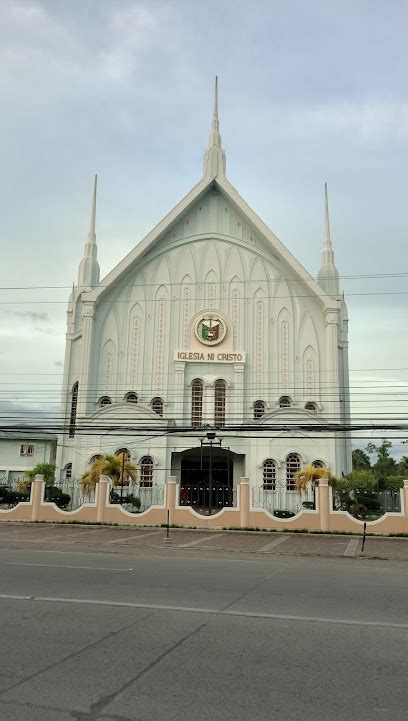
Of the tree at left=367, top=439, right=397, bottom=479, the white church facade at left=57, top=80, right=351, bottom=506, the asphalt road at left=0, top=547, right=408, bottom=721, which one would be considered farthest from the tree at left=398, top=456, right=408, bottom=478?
the asphalt road at left=0, top=547, right=408, bottom=721

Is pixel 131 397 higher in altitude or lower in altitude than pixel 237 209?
lower

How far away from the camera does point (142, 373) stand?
3631cm

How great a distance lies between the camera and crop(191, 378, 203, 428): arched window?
35.7 meters

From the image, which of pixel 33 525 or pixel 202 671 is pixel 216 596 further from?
pixel 33 525

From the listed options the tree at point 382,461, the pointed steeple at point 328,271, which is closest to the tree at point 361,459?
the tree at point 382,461

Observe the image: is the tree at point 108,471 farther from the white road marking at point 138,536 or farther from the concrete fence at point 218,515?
the white road marking at point 138,536

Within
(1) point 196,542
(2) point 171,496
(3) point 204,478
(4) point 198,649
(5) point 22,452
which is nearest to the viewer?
(4) point 198,649

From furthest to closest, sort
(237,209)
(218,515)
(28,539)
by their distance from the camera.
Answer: (237,209)
(218,515)
(28,539)

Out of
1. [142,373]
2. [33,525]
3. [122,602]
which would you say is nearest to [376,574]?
[122,602]

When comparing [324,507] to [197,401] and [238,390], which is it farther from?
[197,401]

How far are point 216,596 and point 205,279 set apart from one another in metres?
30.1

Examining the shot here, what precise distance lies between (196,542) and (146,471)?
14.2 metres

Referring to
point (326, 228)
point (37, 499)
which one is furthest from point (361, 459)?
point (37, 499)

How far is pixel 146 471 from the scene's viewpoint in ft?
111
